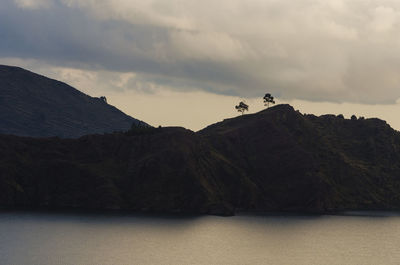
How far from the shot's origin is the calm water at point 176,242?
444ft

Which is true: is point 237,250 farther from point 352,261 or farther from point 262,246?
point 352,261

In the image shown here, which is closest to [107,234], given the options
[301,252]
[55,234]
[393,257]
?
[55,234]

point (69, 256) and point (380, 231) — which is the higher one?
point (380, 231)

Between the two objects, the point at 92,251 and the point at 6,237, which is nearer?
the point at 92,251

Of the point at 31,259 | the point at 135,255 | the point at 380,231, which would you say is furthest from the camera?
the point at 380,231

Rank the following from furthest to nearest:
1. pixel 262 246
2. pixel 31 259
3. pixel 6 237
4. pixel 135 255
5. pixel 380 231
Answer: pixel 380 231, pixel 262 246, pixel 6 237, pixel 135 255, pixel 31 259

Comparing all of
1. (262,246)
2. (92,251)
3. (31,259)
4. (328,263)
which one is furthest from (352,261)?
(31,259)

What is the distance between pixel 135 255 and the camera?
137250 mm

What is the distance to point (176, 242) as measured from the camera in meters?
160

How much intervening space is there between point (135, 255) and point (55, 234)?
3236 cm

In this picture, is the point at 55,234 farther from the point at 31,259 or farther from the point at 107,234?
the point at 31,259

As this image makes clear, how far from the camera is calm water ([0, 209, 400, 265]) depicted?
135m

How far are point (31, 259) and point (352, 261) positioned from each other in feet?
246

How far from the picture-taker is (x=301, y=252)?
154 metres
